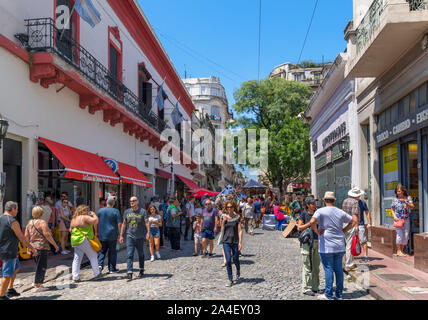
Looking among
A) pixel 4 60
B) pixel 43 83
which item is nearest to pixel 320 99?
pixel 43 83

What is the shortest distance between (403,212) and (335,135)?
8714 millimetres

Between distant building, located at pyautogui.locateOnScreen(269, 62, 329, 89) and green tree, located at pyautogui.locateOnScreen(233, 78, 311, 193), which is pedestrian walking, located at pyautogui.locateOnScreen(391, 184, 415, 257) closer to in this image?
green tree, located at pyautogui.locateOnScreen(233, 78, 311, 193)

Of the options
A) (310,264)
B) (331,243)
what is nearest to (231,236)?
(310,264)

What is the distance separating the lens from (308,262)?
7043 millimetres

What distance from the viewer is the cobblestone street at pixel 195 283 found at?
6973 mm

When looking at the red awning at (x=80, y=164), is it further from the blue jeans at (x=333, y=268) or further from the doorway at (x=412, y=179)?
the doorway at (x=412, y=179)

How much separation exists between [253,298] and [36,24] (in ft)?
29.7

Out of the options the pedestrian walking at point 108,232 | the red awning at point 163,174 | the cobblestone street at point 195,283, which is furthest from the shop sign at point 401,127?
the red awning at point 163,174

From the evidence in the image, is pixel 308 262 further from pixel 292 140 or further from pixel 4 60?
pixel 292 140

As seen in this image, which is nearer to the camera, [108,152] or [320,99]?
[108,152]

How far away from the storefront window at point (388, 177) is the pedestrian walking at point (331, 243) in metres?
5.96

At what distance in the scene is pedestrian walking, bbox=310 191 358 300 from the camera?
6434mm

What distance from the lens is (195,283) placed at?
7918mm
